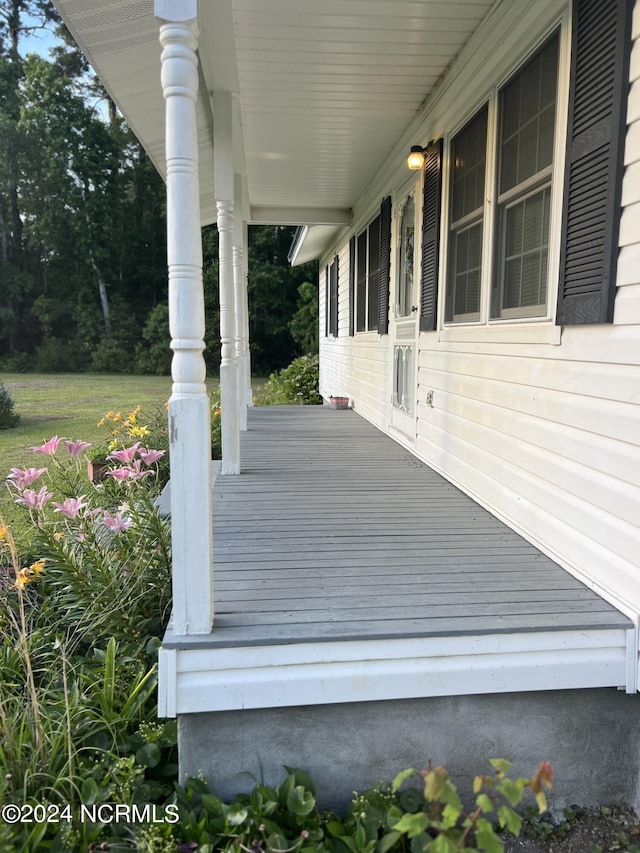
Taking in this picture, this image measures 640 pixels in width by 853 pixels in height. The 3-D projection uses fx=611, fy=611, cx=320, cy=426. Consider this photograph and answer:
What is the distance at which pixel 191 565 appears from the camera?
2.00 meters

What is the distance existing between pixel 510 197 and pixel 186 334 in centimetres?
211

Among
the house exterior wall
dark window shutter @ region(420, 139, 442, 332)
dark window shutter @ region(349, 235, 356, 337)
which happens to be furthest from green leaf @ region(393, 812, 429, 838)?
dark window shutter @ region(349, 235, 356, 337)

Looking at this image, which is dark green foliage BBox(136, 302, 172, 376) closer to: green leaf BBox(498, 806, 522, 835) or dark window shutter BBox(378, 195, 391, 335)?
dark window shutter BBox(378, 195, 391, 335)

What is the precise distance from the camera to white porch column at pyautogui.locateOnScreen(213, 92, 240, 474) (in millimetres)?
4047

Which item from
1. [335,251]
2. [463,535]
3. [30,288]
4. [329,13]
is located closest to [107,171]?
[30,288]

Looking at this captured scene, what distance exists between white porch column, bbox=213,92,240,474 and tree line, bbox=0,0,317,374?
20.4 m

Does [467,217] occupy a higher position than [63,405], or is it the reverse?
[467,217]

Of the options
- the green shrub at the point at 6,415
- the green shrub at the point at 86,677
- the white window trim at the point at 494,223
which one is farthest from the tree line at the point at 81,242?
the green shrub at the point at 86,677

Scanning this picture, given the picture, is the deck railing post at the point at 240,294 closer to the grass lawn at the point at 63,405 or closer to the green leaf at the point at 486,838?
the grass lawn at the point at 63,405

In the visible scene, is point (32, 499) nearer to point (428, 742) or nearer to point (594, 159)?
point (428, 742)

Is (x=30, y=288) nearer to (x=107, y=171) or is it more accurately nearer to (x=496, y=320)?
(x=107, y=171)

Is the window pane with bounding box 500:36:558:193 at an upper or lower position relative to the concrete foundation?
upper

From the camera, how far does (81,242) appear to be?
87.9 ft

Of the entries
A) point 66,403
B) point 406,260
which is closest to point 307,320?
point 66,403
